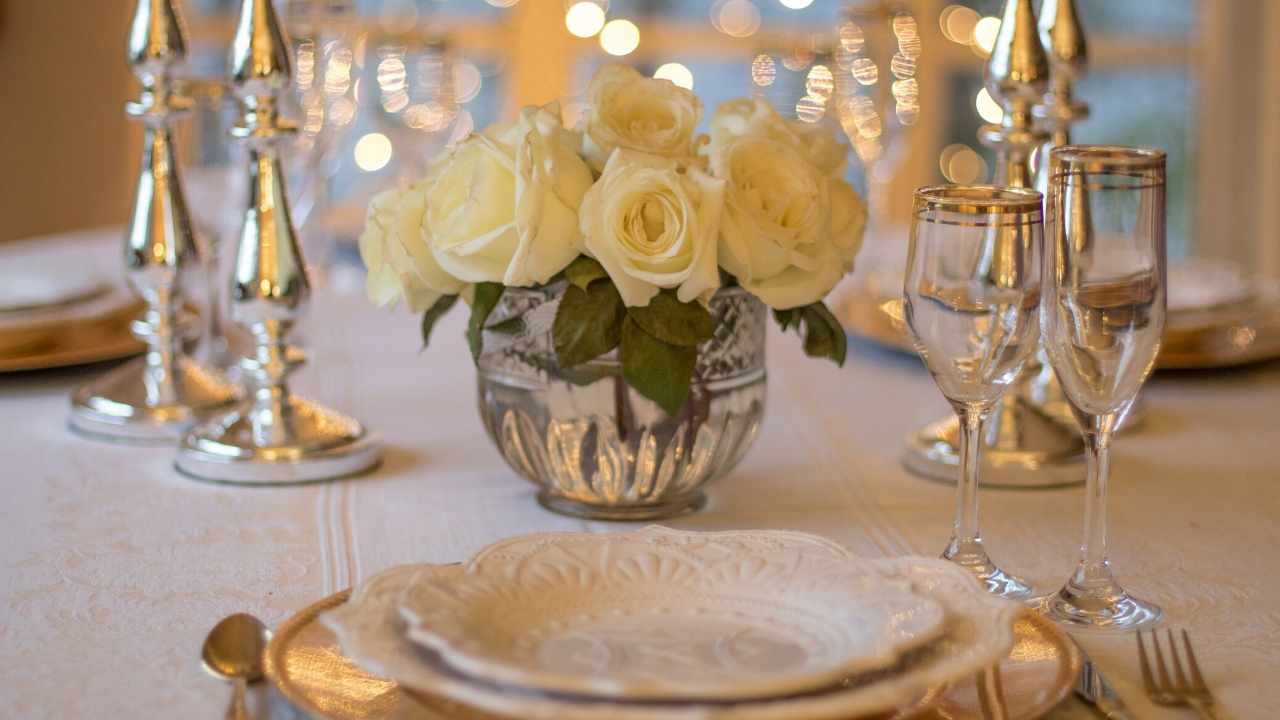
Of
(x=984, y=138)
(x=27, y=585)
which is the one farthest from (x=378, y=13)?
(x=27, y=585)

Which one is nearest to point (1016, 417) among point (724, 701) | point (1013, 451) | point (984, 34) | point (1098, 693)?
point (1013, 451)

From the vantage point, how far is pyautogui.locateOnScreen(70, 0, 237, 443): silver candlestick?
1.15 m

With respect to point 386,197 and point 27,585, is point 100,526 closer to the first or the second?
point 27,585

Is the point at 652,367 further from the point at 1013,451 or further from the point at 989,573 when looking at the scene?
the point at 1013,451

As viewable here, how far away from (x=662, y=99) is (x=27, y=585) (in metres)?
0.46

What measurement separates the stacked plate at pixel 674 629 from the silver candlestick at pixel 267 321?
1.27 feet

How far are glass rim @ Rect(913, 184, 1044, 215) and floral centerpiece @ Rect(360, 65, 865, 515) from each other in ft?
0.47

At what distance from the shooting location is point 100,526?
3.14 feet

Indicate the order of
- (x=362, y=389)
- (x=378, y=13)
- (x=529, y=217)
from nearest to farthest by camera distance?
(x=529, y=217), (x=362, y=389), (x=378, y=13)

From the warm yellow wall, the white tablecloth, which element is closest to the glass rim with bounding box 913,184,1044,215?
the white tablecloth

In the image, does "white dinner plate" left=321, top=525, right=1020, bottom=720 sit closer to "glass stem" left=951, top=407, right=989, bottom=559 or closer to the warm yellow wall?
"glass stem" left=951, top=407, right=989, bottom=559

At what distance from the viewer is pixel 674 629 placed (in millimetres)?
674

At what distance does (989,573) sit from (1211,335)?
0.65m

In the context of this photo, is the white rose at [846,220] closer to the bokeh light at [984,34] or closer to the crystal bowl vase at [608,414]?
the crystal bowl vase at [608,414]
